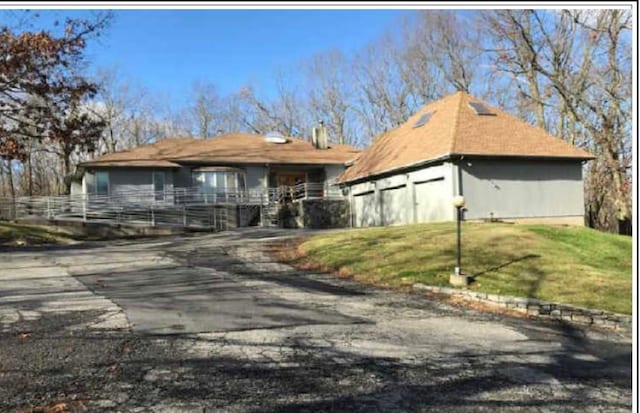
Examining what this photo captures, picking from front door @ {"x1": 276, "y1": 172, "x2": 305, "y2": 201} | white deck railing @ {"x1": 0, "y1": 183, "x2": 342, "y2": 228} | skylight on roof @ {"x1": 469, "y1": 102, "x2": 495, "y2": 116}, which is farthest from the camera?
front door @ {"x1": 276, "y1": 172, "x2": 305, "y2": 201}

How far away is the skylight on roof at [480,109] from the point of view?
22.2 m

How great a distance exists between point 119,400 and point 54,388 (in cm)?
67

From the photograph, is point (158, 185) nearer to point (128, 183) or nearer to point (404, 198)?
point (128, 183)

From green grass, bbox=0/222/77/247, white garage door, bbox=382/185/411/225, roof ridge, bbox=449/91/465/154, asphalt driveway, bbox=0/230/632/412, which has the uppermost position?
roof ridge, bbox=449/91/465/154

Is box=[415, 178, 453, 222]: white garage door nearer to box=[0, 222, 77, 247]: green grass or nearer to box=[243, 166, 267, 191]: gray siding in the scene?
box=[243, 166, 267, 191]: gray siding

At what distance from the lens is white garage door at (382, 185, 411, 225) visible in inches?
854

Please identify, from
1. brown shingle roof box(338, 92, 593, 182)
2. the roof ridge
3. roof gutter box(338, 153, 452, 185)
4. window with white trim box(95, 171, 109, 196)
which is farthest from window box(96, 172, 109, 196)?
the roof ridge

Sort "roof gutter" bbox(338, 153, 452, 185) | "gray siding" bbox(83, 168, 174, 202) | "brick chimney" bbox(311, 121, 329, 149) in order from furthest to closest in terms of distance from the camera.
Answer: "brick chimney" bbox(311, 121, 329, 149), "gray siding" bbox(83, 168, 174, 202), "roof gutter" bbox(338, 153, 452, 185)

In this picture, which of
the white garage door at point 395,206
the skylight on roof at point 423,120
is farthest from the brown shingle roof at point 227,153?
the white garage door at point 395,206

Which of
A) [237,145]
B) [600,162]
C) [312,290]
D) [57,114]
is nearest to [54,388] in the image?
[312,290]

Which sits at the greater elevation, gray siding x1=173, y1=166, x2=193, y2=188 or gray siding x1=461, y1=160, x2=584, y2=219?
gray siding x1=173, y1=166, x2=193, y2=188

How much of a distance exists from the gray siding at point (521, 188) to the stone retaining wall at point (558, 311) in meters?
10.8

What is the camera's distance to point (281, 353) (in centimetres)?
522

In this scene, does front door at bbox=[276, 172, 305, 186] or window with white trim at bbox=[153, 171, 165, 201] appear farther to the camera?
front door at bbox=[276, 172, 305, 186]
